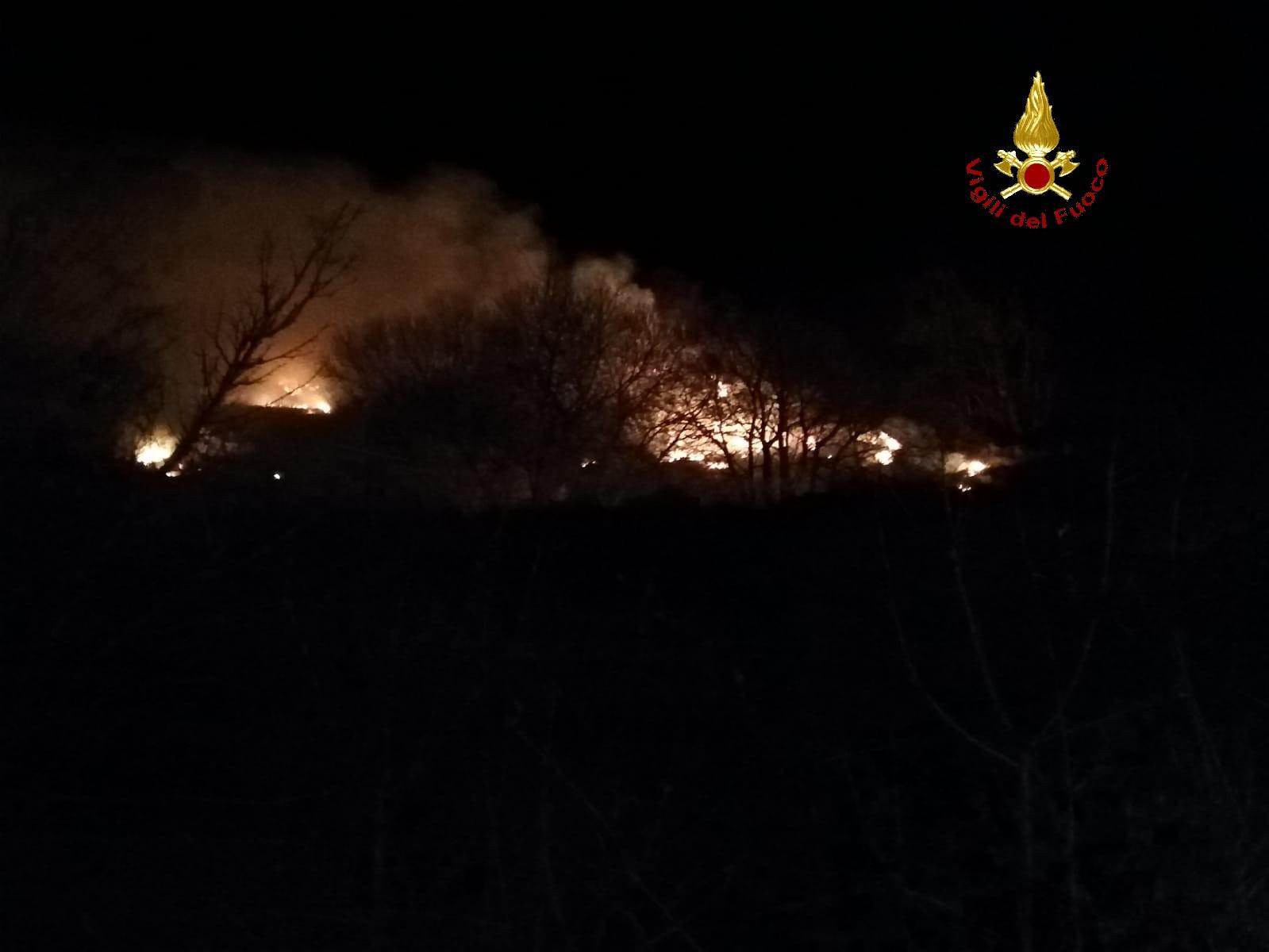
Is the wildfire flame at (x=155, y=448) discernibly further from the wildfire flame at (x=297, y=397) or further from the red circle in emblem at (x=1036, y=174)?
the red circle in emblem at (x=1036, y=174)

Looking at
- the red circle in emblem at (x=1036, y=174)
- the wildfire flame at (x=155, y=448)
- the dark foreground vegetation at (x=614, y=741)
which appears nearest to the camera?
the dark foreground vegetation at (x=614, y=741)

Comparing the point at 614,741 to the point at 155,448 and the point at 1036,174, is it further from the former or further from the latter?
the point at 1036,174

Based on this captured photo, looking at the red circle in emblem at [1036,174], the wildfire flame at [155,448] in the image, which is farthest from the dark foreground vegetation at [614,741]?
the red circle in emblem at [1036,174]

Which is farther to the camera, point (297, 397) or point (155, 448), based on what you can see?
point (297, 397)

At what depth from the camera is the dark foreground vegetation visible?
144 inches

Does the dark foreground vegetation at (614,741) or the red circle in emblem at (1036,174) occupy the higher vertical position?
the red circle in emblem at (1036,174)

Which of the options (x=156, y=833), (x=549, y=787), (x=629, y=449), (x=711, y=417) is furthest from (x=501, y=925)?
(x=711, y=417)

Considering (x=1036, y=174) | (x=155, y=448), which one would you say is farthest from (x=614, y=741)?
(x=1036, y=174)

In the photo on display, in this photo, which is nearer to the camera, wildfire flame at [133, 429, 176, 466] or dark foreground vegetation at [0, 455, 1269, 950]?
dark foreground vegetation at [0, 455, 1269, 950]

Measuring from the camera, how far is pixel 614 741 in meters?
4.17

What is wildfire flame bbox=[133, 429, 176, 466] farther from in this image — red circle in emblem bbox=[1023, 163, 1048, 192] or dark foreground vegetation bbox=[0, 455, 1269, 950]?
red circle in emblem bbox=[1023, 163, 1048, 192]

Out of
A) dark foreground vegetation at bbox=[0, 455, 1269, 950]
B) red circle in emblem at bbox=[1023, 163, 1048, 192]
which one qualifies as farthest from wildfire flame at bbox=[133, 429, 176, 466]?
red circle in emblem at bbox=[1023, 163, 1048, 192]

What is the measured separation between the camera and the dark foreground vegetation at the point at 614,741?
12.0ft

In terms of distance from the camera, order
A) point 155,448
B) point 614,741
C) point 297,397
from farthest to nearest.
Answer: point 297,397 → point 155,448 → point 614,741
